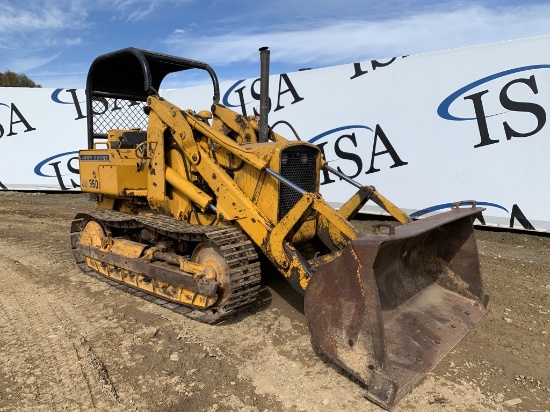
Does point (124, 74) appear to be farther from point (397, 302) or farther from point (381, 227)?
point (397, 302)

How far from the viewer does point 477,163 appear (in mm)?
7758

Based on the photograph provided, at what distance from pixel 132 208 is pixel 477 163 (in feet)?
19.4

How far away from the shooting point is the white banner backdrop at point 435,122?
730cm

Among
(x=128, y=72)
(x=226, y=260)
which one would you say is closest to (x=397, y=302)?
(x=226, y=260)

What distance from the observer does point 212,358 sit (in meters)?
3.39

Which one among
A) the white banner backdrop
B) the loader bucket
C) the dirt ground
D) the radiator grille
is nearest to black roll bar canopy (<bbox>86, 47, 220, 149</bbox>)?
the radiator grille

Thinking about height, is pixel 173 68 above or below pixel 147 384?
above

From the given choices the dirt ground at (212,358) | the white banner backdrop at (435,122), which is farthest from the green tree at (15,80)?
the dirt ground at (212,358)

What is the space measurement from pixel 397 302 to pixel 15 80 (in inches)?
1809

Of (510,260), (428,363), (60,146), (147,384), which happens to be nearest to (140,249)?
(147,384)

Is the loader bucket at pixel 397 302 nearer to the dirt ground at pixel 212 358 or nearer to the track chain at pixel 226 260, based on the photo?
the dirt ground at pixel 212 358

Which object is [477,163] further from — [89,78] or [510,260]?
[89,78]

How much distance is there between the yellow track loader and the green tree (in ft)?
133

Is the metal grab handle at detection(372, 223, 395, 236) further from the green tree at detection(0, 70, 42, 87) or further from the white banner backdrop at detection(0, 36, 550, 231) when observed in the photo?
the green tree at detection(0, 70, 42, 87)
